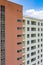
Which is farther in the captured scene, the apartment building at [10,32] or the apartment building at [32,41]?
the apartment building at [32,41]

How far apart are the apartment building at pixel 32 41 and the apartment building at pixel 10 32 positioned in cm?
227

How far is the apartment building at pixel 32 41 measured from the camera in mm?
14974

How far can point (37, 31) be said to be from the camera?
708 inches

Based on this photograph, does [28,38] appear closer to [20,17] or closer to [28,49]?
[28,49]

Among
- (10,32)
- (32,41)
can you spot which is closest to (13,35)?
(10,32)

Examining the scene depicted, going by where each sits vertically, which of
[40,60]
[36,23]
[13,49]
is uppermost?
[36,23]

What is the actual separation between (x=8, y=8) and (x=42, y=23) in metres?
9.17

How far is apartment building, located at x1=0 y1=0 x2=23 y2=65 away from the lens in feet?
35.0

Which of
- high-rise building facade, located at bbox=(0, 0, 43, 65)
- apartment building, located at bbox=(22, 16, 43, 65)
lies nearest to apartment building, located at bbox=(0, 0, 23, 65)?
high-rise building facade, located at bbox=(0, 0, 43, 65)

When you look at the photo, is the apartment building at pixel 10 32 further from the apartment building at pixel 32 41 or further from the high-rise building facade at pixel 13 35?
the apartment building at pixel 32 41

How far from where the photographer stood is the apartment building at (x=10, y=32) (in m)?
10.7

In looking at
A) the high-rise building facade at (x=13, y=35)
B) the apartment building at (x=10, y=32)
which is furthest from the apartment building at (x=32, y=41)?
the apartment building at (x=10, y=32)

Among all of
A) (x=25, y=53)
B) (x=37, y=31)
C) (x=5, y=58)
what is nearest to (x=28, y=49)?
(x=25, y=53)

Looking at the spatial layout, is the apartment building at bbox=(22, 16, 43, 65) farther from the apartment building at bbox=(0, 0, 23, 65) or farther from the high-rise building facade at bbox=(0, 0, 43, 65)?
the apartment building at bbox=(0, 0, 23, 65)
